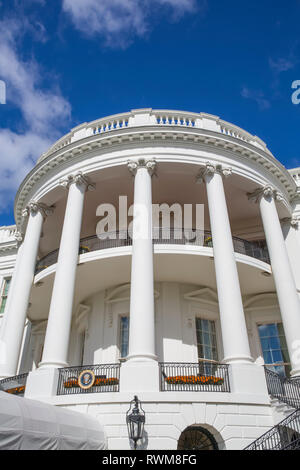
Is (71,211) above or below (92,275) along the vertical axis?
above

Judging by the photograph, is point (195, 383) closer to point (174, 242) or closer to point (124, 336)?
point (124, 336)

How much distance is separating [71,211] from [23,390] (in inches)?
292

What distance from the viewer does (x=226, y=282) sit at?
12.8m

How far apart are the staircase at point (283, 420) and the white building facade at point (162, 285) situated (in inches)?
8.8

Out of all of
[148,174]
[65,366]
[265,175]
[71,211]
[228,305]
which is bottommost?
[65,366]

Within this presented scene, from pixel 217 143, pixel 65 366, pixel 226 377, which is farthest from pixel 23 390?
pixel 217 143

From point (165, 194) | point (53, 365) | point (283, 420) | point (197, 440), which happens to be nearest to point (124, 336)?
point (53, 365)

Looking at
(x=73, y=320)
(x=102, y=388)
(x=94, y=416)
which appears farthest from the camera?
(x=73, y=320)

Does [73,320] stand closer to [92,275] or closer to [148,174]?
→ [92,275]

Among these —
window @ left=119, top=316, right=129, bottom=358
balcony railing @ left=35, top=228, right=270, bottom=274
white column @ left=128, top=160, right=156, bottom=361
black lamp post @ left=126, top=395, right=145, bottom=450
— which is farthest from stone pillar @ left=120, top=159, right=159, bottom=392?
window @ left=119, top=316, right=129, bottom=358

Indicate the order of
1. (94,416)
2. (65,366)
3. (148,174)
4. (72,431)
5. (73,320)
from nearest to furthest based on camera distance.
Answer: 1. (72,431)
2. (94,416)
3. (65,366)
4. (148,174)
5. (73,320)

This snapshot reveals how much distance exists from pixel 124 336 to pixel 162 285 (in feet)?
9.86

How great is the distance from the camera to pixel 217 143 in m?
16.5

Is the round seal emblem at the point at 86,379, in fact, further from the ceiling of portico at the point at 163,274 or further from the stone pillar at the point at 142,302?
the ceiling of portico at the point at 163,274
